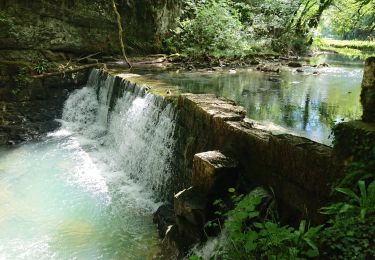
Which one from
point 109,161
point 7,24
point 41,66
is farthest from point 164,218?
point 7,24

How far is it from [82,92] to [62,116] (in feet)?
2.92

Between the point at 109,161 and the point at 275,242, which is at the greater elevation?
the point at 275,242

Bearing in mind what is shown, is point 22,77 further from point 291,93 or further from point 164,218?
point 291,93

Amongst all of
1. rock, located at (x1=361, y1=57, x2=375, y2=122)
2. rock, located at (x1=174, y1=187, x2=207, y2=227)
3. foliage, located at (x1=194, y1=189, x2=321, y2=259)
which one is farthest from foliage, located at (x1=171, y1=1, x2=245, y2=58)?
foliage, located at (x1=194, y1=189, x2=321, y2=259)

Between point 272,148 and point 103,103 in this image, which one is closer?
point 272,148

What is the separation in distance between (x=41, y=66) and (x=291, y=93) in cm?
700

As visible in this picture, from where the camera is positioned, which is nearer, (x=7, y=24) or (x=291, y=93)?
(x=291, y=93)

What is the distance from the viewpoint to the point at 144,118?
7430 millimetres

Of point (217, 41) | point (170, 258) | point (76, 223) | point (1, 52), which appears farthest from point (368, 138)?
point (217, 41)

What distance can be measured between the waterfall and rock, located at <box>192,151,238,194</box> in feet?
6.36

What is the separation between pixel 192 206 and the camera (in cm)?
403

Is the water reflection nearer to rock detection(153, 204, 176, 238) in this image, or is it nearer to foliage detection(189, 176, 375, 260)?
rock detection(153, 204, 176, 238)

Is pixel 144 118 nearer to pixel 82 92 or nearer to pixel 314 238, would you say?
pixel 82 92

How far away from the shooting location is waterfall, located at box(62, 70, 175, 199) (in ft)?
21.3
